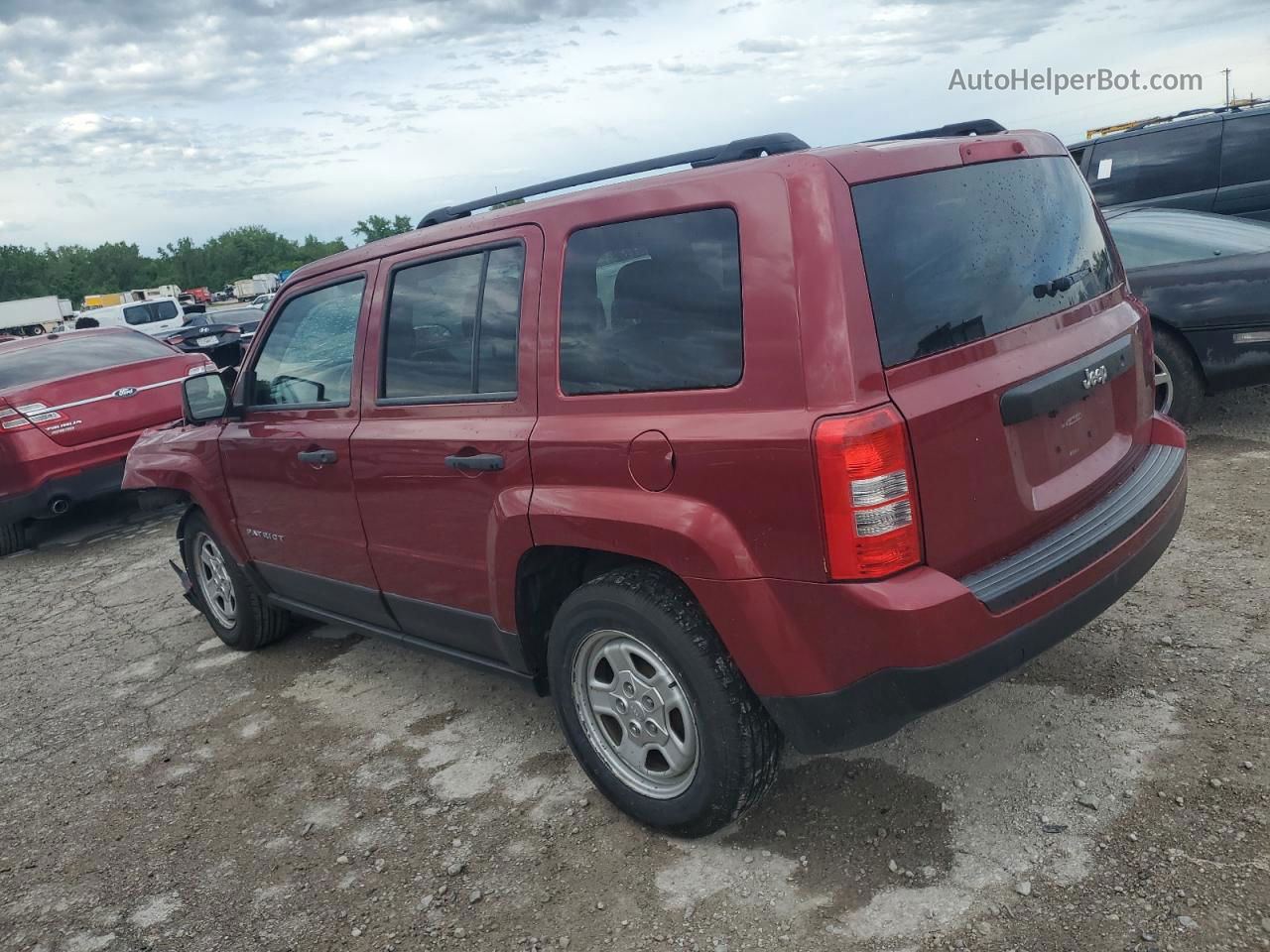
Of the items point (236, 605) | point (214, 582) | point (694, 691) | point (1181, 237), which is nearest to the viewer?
point (694, 691)

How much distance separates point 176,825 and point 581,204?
256 cm

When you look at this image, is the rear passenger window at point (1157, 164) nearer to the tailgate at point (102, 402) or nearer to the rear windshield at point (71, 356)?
the tailgate at point (102, 402)

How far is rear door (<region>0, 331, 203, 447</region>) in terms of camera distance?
7656 mm

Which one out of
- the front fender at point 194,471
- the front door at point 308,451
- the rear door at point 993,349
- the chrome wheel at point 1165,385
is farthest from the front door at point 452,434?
the chrome wheel at point 1165,385

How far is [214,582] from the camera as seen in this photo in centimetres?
521

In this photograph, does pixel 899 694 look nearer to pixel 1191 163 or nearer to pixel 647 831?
pixel 647 831

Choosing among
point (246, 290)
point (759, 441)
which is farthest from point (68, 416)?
point (246, 290)

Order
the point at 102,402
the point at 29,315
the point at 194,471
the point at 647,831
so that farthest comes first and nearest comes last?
the point at 29,315, the point at 102,402, the point at 194,471, the point at 647,831

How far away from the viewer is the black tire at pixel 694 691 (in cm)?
268

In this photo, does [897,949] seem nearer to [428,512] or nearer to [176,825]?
[428,512]

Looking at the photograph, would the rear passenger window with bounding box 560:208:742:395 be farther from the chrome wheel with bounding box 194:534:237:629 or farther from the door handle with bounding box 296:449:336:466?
the chrome wheel with bounding box 194:534:237:629

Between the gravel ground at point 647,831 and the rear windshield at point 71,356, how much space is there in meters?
4.16

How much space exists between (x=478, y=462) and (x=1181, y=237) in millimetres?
4921

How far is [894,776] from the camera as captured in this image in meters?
3.12
